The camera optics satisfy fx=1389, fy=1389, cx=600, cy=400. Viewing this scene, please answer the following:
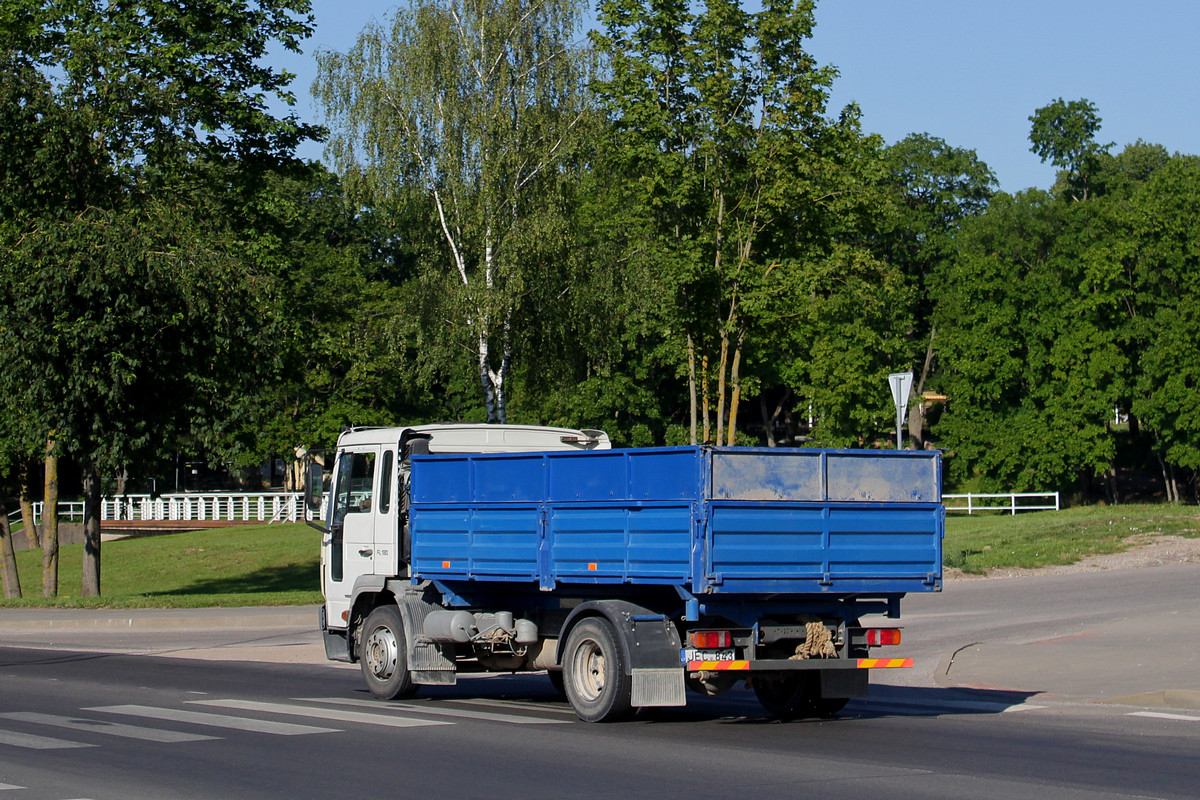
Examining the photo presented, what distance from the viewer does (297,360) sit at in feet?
103

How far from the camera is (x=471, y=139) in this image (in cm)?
3959

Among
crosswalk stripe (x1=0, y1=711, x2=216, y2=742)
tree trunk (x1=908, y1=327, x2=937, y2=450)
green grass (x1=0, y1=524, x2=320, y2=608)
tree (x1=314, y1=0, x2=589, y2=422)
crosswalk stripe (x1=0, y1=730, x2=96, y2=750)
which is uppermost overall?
tree (x1=314, y1=0, x2=589, y2=422)

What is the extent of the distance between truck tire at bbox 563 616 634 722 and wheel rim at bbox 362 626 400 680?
2509 mm

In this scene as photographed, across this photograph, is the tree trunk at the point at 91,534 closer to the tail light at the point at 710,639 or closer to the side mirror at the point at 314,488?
the side mirror at the point at 314,488

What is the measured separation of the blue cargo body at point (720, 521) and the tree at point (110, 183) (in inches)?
617

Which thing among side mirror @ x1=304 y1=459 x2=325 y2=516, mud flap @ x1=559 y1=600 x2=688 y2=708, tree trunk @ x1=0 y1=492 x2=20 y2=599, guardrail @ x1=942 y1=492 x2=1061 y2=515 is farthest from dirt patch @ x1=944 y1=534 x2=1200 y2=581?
tree trunk @ x1=0 y1=492 x2=20 y2=599

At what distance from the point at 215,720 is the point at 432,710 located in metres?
1.96

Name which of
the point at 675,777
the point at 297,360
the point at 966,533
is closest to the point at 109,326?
the point at 297,360

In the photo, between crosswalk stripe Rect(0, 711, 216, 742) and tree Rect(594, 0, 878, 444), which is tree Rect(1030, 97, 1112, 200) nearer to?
tree Rect(594, 0, 878, 444)

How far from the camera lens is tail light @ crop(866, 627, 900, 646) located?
11.5 m

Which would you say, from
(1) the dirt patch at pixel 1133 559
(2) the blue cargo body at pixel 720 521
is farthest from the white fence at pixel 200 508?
(2) the blue cargo body at pixel 720 521

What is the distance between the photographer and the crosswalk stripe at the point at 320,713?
1191cm

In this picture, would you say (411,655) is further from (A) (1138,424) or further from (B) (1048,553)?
(A) (1138,424)

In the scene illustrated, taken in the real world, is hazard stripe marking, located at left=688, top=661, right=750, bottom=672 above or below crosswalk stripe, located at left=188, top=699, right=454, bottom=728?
above
